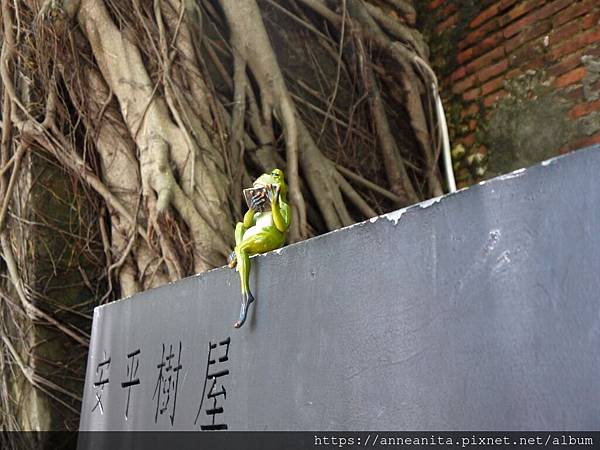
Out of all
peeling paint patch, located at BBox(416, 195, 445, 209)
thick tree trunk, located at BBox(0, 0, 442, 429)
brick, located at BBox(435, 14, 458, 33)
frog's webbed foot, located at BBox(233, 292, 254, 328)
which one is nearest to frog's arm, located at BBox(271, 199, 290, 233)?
frog's webbed foot, located at BBox(233, 292, 254, 328)

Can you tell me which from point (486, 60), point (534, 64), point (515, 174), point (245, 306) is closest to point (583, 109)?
point (534, 64)

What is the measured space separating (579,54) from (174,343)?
1981 millimetres

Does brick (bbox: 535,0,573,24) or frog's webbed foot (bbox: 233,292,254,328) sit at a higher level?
brick (bbox: 535,0,573,24)

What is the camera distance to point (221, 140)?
2.57m

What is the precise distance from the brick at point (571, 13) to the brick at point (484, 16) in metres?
0.32

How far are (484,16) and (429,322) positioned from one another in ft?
8.09

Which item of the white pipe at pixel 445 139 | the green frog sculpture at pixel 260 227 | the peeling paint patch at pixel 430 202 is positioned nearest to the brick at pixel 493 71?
the white pipe at pixel 445 139

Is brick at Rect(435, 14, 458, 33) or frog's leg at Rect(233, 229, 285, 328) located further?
brick at Rect(435, 14, 458, 33)

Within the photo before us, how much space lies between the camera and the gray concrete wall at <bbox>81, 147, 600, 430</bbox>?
0.81 m

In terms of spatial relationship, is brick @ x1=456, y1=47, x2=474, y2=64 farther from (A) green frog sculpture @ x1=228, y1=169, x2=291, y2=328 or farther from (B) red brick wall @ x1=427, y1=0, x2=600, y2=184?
(A) green frog sculpture @ x1=228, y1=169, x2=291, y2=328

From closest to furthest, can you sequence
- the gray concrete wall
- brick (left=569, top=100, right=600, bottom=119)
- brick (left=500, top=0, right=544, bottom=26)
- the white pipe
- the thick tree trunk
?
1. the gray concrete wall
2. the thick tree trunk
3. brick (left=569, top=100, right=600, bottom=119)
4. brick (left=500, top=0, right=544, bottom=26)
5. the white pipe

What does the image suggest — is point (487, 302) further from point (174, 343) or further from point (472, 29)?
point (472, 29)

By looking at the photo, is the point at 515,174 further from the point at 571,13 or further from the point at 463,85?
the point at 463,85

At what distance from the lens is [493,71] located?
119 inches
